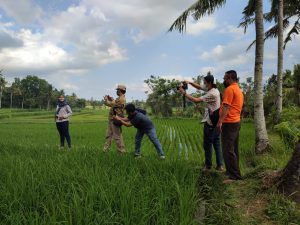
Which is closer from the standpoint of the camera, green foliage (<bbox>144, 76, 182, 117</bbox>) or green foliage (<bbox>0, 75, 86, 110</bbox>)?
green foliage (<bbox>144, 76, 182, 117</bbox>)

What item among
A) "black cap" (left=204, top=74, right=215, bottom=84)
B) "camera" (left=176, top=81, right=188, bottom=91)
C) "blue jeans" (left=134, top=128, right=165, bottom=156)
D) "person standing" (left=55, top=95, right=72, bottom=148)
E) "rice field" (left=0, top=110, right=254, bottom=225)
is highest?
"black cap" (left=204, top=74, right=215, bottom=84)

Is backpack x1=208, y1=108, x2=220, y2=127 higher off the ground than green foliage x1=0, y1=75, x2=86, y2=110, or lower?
lower

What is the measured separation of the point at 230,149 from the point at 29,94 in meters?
93.0

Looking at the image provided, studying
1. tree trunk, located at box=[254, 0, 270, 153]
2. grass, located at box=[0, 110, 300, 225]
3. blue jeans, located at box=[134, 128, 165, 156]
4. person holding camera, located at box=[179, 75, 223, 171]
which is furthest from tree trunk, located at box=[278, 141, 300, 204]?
tree trunk, located at box=[254, 0, 270, 153]

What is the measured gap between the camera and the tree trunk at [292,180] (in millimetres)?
3994

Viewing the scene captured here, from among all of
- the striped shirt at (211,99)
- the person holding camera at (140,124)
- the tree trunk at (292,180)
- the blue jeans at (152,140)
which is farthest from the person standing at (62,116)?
the tree trunk at (292,180)

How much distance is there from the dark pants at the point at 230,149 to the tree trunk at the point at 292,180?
1.00 metres

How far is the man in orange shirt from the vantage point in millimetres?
5090

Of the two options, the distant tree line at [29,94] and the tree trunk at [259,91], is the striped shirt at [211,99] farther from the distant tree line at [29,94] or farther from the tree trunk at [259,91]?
the distant tree line at [29,94]

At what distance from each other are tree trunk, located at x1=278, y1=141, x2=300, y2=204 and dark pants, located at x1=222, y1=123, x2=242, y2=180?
3.28ft

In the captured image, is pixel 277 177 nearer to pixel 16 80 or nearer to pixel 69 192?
pixel 69 192

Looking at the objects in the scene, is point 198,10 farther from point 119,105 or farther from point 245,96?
point 245,96

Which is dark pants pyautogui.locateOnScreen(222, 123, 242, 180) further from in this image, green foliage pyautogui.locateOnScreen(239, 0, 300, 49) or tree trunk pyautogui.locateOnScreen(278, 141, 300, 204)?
green foliage pyautogui.locateOnScreen(239, 0, 300, 49)

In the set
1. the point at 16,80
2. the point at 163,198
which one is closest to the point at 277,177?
the point at 163,198
